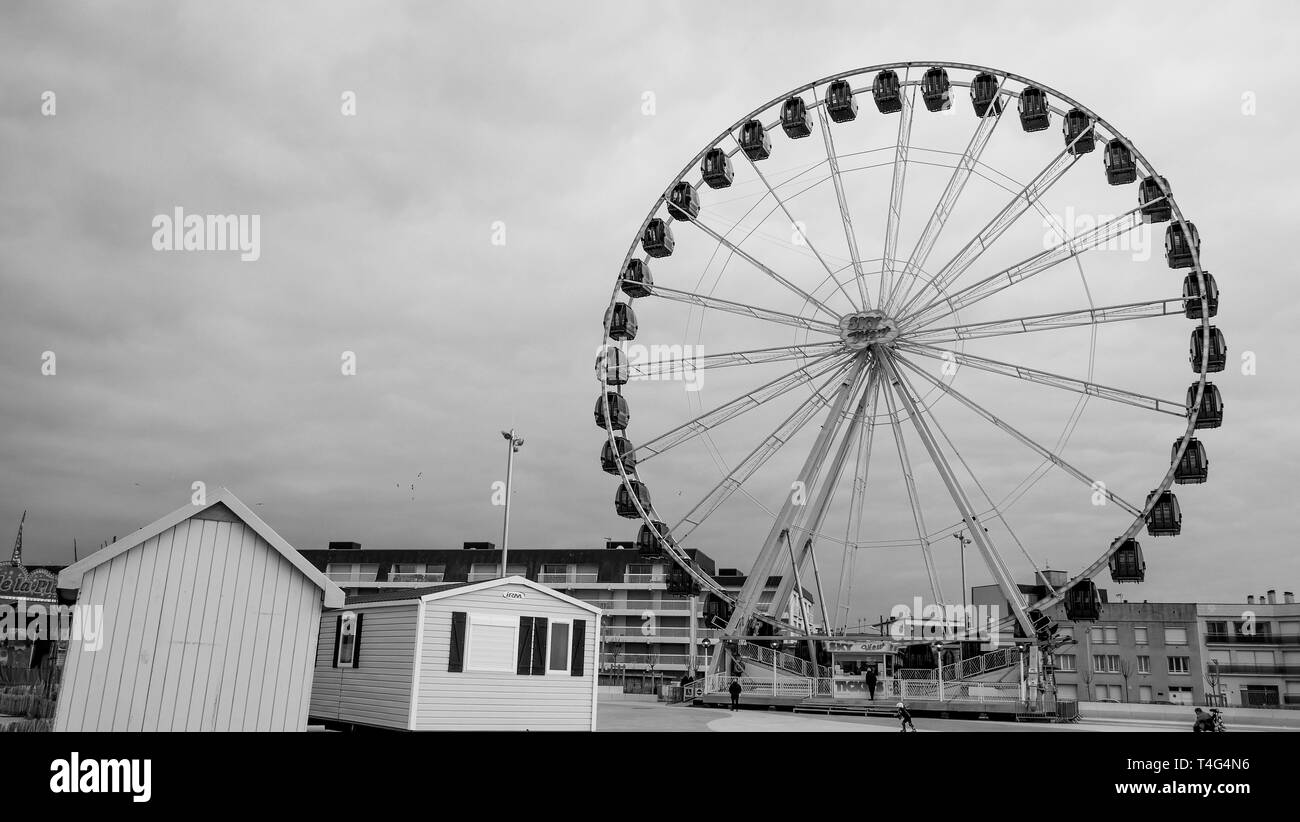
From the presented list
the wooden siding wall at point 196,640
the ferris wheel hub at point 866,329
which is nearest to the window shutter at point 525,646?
the wooden siding wall at point 196,640

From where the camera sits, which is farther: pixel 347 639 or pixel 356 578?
pixel 356 578

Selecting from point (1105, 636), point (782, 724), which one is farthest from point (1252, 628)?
point (782, 724)

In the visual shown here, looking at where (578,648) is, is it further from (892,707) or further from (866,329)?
(866,329)

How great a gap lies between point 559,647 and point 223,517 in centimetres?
743

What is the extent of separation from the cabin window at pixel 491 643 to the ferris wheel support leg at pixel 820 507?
18.3m

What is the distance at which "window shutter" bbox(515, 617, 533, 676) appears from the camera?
58.9 ft

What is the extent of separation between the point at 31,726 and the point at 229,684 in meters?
4.68

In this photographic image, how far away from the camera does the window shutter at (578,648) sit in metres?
18.6

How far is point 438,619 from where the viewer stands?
1716 centimetres

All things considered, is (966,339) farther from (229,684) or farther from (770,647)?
(229,684)

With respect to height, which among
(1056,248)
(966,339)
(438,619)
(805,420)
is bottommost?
(438,619)

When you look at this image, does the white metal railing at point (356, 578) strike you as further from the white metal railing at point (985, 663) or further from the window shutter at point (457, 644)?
the window shutter at point (457, 644)

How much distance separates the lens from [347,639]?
19.5m
